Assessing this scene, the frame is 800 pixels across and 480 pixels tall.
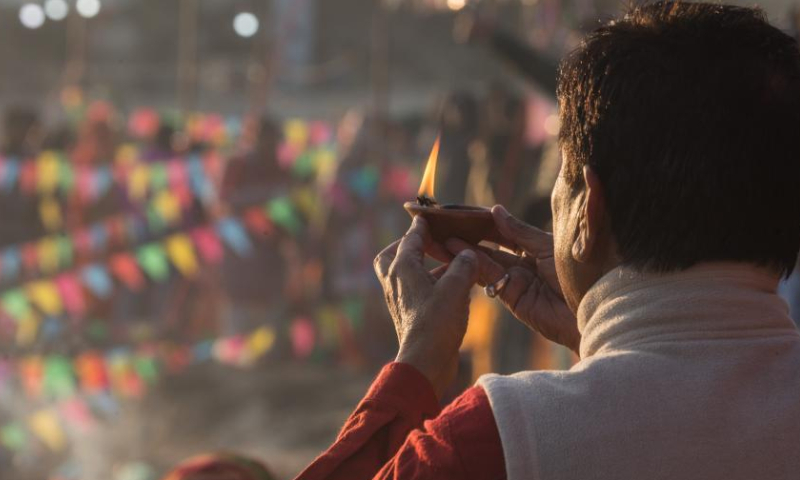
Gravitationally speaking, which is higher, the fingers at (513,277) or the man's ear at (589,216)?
the man's ear at (589,216)

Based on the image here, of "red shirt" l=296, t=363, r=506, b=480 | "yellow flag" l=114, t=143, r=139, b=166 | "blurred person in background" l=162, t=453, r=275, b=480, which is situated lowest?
"blurred person in background" l=162, t=453, r=275, b=480

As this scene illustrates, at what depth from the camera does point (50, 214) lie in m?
11.4

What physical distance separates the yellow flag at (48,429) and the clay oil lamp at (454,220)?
7.83 m

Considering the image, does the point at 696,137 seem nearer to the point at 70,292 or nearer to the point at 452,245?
the point at 452,245

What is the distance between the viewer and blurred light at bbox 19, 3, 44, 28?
839 inches

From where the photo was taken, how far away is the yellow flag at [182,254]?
10808mm

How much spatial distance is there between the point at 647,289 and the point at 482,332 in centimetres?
600

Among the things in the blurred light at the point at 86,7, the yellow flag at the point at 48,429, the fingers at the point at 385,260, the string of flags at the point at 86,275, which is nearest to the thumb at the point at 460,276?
the fingers at the point at 385,260

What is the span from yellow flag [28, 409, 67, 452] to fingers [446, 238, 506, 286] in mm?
7778

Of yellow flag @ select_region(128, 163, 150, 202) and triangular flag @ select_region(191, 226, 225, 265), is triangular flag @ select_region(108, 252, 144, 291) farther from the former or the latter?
triangular flag @ select_region(191, 226, 225, 265)

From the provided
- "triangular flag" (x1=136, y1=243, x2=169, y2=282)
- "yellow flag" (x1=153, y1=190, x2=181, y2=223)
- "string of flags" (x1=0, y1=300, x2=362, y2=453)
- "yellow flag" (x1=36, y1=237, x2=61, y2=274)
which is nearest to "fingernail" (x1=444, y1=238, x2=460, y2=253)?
"string of flags" (x1=0, y1=300, x2=362, y2=453)

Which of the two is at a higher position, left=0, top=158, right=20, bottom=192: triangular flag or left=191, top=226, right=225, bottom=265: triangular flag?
left=0, top=158, right=20, bottom=192: triangular flag

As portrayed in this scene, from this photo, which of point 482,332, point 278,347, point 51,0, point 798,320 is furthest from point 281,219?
point 51,0

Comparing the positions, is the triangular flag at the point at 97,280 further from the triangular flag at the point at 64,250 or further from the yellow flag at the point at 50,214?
the yellow flag at the point at 50,214
